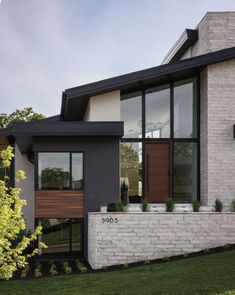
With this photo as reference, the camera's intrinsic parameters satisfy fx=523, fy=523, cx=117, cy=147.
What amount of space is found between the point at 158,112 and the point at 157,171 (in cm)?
202

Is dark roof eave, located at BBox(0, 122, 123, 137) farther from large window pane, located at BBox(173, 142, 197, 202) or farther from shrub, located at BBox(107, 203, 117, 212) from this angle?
large window pane, located at BBox(173, 142, 197, 202)

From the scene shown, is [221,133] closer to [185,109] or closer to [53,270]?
[185,109]

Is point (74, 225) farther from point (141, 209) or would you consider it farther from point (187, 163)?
point (187, 163)

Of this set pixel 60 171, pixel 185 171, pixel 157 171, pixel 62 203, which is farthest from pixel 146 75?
pixel 62 203

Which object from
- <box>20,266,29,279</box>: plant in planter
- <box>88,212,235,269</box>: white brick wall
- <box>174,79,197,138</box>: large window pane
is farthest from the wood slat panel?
<box>20,266,29,279</box>: plant in planter

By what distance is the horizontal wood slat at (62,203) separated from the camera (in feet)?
54.2

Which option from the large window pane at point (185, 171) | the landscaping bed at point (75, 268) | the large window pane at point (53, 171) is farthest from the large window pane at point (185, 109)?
the landscaping bed at point (75, 268)

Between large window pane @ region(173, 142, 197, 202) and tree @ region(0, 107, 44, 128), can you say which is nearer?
large window pane @ region(173, 142, 197, 202)

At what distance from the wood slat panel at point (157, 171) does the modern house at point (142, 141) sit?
0.03 m

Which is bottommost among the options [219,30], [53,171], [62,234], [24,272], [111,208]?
[24,272]

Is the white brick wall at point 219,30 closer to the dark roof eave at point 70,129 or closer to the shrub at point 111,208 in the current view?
the dark roof eave at point 70,129

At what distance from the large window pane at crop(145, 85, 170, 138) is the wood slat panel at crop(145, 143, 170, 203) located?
1.38 feet

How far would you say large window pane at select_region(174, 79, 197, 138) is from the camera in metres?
18.1

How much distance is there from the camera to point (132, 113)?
17781mm
